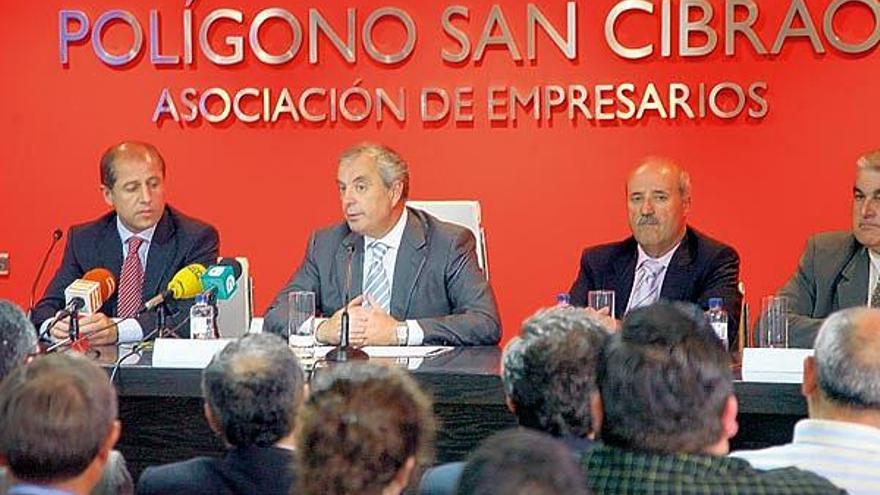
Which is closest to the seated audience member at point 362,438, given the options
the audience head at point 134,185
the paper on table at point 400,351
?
the paper on table at point 400,351

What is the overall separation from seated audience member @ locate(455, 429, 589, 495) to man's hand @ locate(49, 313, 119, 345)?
10.4ft

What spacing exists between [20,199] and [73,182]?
10.7 inches

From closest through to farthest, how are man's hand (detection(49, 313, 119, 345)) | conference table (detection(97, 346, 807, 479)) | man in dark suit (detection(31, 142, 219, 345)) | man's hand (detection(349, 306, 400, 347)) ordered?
conference table (detection(97, 346, 807, 479)) < man's hand (detection(349, 306, 400, 347)) < man's hand (detection(49, 313, 119, 345)) < man in dark suit (detection(31, 142, 219, 345))

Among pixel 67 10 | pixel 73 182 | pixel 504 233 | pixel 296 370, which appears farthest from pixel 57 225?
pixel 296 370

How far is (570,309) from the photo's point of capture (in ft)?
9.64

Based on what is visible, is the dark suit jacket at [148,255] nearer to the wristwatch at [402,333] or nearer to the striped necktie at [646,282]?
the wristwatch at [402,333]

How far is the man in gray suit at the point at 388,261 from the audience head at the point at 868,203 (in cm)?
122

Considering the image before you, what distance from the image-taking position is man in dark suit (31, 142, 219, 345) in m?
5.13

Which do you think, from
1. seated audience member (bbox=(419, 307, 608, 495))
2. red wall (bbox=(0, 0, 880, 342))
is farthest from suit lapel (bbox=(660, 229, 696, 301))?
seated audience member (bbox=(419, 307, 608, 495))

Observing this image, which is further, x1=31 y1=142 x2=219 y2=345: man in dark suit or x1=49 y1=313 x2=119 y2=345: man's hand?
x1=31 y1=142 x2=219 y2=345: man in dark suit

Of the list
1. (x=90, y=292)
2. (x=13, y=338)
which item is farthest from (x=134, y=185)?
(x=13, y=338)

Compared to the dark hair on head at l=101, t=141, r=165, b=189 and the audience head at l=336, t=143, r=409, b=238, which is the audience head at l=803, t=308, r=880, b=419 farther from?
the dark hair on head at l=101, t=141, r=165, b=189

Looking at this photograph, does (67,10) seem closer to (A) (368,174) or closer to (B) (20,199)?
(B) (20,199)

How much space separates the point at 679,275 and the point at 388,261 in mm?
1002
